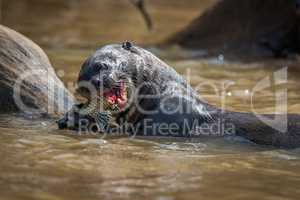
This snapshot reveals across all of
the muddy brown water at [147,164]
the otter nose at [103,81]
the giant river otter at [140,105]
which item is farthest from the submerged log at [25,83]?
the otter nose at [103,81]

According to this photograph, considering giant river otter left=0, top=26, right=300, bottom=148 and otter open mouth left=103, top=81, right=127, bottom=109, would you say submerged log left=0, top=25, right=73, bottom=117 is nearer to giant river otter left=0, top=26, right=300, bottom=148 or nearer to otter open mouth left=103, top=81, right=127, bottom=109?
giant river otter left=0, top=26, right=300, bottom=148

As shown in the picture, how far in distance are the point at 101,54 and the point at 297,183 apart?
1.68 meters

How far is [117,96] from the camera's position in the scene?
16.3ft

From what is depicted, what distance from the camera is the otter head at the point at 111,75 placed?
4797 mm

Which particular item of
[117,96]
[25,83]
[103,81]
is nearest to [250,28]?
[25,83]

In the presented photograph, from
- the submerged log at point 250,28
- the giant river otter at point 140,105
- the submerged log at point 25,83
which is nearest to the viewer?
the giant river otter at point 140,105

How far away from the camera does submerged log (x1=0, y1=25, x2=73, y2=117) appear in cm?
552

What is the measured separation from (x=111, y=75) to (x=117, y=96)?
0.53ft

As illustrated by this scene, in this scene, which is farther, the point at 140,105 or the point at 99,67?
the point at 140,105

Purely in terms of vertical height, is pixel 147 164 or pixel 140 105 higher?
pixel 140 105

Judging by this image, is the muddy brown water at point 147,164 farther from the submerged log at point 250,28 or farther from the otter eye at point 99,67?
the submerged log at point 250,28

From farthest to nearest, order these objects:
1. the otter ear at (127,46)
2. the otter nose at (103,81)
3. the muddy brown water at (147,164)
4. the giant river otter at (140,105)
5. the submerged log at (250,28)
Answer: the submerged log at (250,28) → the otter ear at (127,46) → the giant river otter at (140,105) → the otter nose at (103,81) → the muddy brown water at (147,164)

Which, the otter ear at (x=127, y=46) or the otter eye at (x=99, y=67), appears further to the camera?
the otter ear at (x=127, y=46)

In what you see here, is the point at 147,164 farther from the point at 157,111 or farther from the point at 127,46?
the point at 127,46
